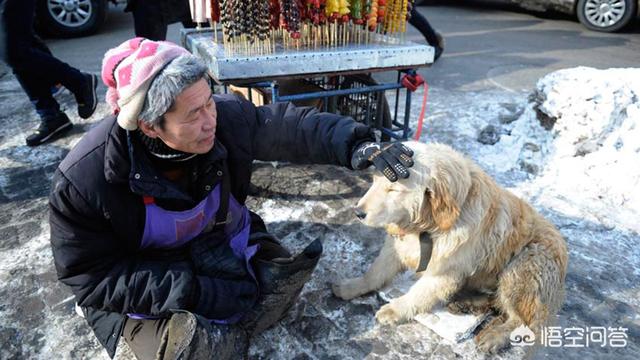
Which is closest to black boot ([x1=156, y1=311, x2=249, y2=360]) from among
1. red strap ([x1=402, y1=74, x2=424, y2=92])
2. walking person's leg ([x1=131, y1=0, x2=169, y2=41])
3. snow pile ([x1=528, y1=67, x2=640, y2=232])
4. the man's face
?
the man's face

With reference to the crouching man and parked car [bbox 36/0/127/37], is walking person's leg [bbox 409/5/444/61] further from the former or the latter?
parked car [bbox 36/0/127/37]

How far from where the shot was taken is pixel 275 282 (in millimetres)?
2352

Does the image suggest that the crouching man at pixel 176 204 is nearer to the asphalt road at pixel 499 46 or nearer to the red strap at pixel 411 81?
the red strap at pixel 411 81

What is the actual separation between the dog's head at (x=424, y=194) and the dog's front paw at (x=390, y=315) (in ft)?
1.94

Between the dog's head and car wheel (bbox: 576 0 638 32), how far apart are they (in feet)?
30.5

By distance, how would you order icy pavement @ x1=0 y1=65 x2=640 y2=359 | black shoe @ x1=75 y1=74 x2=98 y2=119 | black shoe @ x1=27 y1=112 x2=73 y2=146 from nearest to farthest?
1. icy pavement @ x1=0 y1=65 x2=640 y2=359
2. black shoe @ x1=27 y1=112 x2=73 y2=146
3. black shoe @ x1=75 y1=74 x2=98 y2=119

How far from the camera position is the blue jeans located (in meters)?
3.98

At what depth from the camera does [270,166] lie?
4188 millimetres

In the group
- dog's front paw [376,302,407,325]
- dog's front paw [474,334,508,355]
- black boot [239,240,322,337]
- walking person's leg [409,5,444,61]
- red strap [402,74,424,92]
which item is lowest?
dog's front paw [474,334,508,355]

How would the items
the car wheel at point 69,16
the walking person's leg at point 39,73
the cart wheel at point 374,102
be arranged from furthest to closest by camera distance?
the car wheel at point 69,16, the cart wheel at point 374,102, the walking person's leg at point 39,73

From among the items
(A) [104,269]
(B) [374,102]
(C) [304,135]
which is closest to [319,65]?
(B) [374,102]

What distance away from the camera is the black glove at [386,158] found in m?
2.03

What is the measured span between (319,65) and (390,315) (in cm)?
201

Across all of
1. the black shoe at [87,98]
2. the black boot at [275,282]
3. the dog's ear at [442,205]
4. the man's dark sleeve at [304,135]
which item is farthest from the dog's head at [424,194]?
the black shoe at [87,98]
